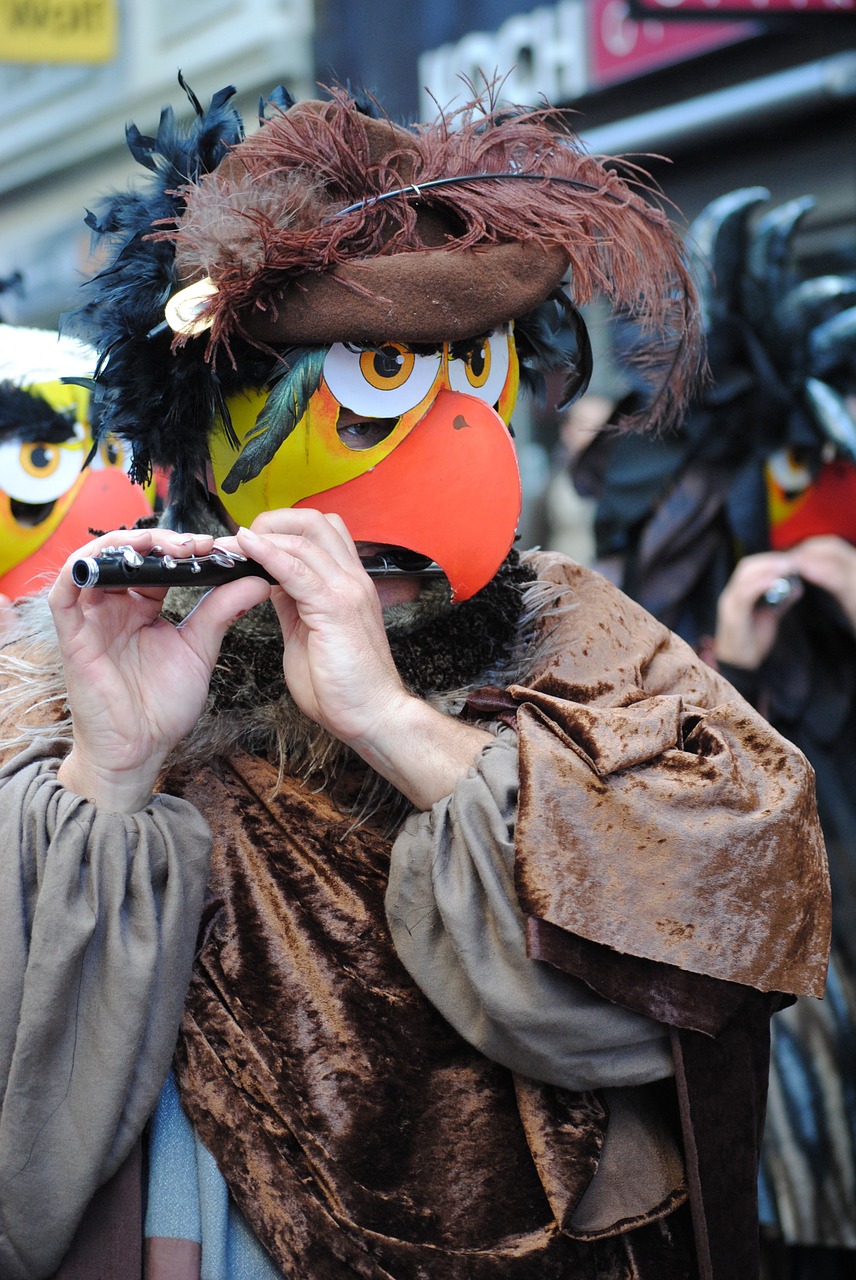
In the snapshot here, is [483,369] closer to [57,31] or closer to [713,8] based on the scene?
[713,8]

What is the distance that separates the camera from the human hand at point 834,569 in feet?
9.20

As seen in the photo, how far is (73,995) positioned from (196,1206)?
0.28 meters

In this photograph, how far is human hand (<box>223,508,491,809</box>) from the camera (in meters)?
1.41

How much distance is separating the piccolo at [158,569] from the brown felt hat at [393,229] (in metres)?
0.25

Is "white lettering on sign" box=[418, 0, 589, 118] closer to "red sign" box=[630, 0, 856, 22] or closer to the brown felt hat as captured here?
"red sign" box=[630, 0, 856, 22]

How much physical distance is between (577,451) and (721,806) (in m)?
2.01

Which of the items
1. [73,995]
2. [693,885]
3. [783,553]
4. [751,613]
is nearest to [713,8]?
[783,553]

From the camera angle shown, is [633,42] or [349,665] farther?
[633,42]

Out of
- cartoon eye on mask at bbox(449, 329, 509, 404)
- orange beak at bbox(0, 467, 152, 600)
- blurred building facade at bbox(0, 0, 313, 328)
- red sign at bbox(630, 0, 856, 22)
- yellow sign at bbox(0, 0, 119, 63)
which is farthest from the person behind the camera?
blurred building facade at bbox(0, 0, 313, 328)

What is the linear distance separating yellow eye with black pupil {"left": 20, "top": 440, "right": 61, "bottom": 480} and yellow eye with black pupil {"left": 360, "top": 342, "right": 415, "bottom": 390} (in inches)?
37.4

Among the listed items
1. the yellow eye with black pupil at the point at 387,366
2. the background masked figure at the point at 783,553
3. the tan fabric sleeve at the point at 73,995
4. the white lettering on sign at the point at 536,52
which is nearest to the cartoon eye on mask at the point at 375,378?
the yellow eye with black pupil at the point at 387,366

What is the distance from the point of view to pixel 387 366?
59.4 inches

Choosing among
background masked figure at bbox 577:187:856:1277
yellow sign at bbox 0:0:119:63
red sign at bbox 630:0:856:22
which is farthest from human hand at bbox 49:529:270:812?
yellow sign at bbox 0:0:119:63

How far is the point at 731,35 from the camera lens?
5434 millimetres
